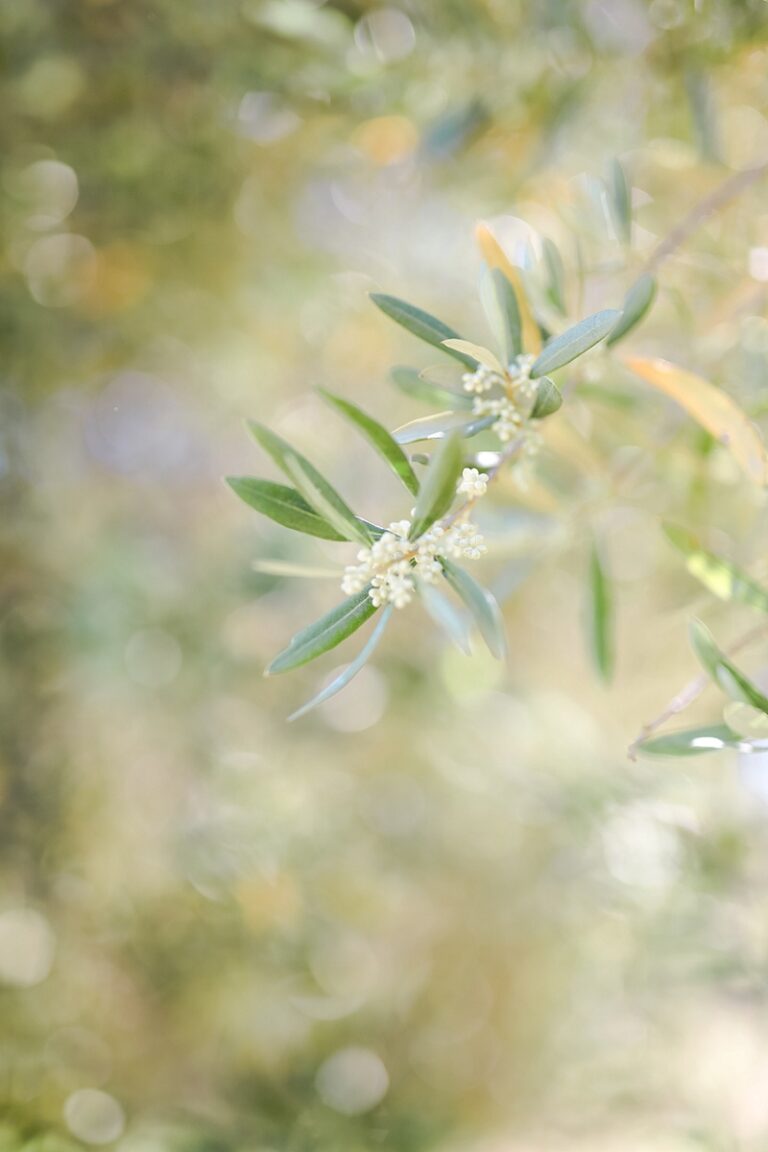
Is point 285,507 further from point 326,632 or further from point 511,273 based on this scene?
point 511,273

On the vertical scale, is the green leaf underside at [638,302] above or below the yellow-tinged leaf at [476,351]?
above

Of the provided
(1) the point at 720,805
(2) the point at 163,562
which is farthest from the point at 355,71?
(1) the point at 720,805

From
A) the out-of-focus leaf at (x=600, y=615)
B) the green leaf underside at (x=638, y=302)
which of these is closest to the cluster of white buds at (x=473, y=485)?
the green leaf underside at (x=638, y=302)

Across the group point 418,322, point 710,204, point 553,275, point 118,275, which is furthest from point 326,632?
point 118,275

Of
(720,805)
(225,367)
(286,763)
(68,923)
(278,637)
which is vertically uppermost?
(225,367)

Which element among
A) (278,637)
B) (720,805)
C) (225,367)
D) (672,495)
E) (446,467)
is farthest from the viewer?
(225,367)

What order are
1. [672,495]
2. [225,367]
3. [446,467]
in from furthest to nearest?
[225,367], [672,495], [446,467]

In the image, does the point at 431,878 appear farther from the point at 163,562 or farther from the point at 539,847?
the point at 163,562

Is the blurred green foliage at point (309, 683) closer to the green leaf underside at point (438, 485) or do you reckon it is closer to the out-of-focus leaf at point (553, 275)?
the out-of-focus leaf at point (553, 275)

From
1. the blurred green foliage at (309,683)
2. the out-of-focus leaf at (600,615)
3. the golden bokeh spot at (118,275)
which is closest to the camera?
the out-of-focus leaf at (600,615)
